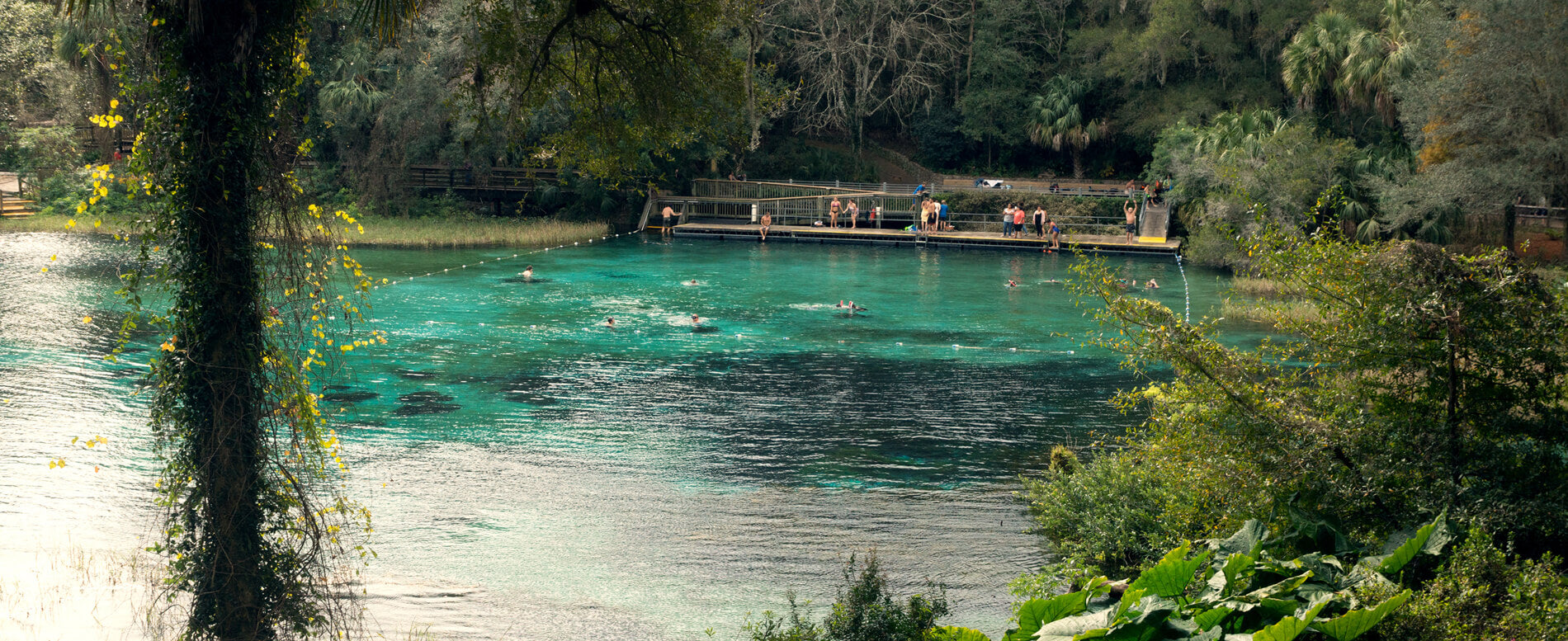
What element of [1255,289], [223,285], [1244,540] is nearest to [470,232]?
[1255,289]

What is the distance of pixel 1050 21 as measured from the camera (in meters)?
Result: 54.3

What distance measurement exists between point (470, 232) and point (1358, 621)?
38141 mm

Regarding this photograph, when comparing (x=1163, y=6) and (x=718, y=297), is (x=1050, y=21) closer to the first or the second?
(x=1163, y=6)

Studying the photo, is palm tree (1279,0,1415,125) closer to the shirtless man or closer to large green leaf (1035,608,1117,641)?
the shirtless man

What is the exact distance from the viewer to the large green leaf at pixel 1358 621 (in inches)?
251

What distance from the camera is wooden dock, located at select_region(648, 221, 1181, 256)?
40156 mm

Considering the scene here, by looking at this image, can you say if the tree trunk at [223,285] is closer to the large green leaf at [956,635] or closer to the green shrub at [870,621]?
the green shrub at [870,621]

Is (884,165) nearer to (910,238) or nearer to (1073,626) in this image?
(910,238)

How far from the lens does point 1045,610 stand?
7305 mm

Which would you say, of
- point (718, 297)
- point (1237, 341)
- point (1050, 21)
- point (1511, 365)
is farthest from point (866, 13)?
point (1511, 365)

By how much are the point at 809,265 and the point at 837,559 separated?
26.3 meters

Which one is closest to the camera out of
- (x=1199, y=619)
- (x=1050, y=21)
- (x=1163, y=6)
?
(x=1199, y=619)

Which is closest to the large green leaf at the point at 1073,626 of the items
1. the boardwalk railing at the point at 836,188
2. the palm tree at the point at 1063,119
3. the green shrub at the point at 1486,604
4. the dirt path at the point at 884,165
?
the green shrub at the point at 1486,604

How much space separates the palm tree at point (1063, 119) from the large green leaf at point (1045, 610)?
44.7 metres
